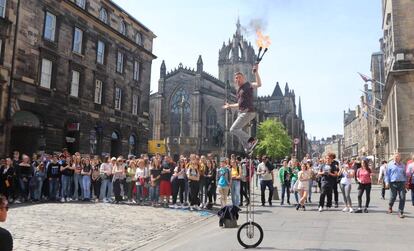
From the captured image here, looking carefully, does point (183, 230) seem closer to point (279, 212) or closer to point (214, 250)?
point (214, 250)

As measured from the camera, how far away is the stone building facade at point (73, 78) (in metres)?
22.2

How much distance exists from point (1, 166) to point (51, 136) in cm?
1041

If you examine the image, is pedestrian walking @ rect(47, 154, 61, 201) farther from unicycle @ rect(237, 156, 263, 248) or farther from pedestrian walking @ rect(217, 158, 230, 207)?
unicycle @ rect(237, 156, 263, 248)

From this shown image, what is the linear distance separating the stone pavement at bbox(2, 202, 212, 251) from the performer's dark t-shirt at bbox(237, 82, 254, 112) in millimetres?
3761

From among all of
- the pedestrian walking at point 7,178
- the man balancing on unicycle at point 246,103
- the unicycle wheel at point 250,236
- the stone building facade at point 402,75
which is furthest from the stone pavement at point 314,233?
the stone building facade at point 402,75

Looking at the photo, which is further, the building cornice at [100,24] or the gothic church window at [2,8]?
the building cornice at [100,24]

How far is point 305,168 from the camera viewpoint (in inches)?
592

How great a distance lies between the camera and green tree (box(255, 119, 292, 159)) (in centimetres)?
8548

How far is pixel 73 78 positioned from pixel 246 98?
2194cm

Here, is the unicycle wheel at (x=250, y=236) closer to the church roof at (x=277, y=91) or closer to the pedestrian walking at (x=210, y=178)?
the pedestrian walking at (x=210, y=178)

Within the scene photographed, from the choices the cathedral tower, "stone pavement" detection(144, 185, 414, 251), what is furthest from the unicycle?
the cathedral tower

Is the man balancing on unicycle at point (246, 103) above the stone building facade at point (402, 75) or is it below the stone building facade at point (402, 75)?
below

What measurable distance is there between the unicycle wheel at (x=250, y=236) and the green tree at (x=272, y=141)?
253 ft

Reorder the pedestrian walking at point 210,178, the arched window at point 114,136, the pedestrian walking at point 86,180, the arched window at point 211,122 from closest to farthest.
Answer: the pedestrian walking at point 210,178, the pedestrian walking at point 86,180, the arched window at point 114,136, the arched window at point 211,122
